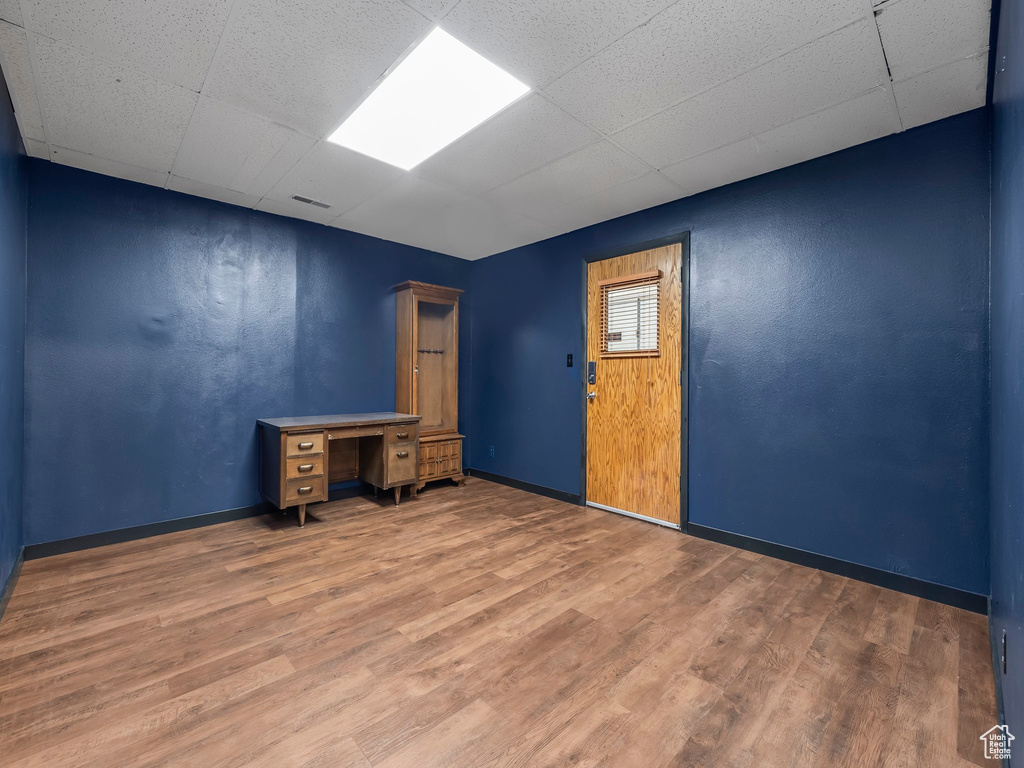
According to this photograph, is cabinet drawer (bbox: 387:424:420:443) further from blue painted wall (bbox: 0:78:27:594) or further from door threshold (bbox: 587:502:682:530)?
blue painted wall (bbox: 0:78:27:594)

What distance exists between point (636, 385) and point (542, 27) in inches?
96.1

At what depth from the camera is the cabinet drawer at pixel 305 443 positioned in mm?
3227

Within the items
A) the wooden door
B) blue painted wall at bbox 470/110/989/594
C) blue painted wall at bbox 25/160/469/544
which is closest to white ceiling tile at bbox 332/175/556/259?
blue painted wall at bbox 25/160/469/544

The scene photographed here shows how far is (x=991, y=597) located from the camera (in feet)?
6.48

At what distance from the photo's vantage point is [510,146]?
255cm

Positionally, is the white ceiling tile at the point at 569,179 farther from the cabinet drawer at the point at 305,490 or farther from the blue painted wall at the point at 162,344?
the cabinet drawer at the point at 305,490

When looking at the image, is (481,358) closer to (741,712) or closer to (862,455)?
(862,455)

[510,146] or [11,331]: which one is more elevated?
[510,146]

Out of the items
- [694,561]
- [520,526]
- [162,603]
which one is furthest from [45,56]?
[694,561]

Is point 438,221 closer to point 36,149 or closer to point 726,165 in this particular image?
point 726,165

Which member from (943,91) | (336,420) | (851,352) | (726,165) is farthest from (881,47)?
(336,420)

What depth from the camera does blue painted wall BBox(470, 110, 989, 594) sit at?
2193mm

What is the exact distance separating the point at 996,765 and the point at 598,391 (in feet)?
9.22

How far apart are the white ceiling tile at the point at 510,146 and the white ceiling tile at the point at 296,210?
1149mm
